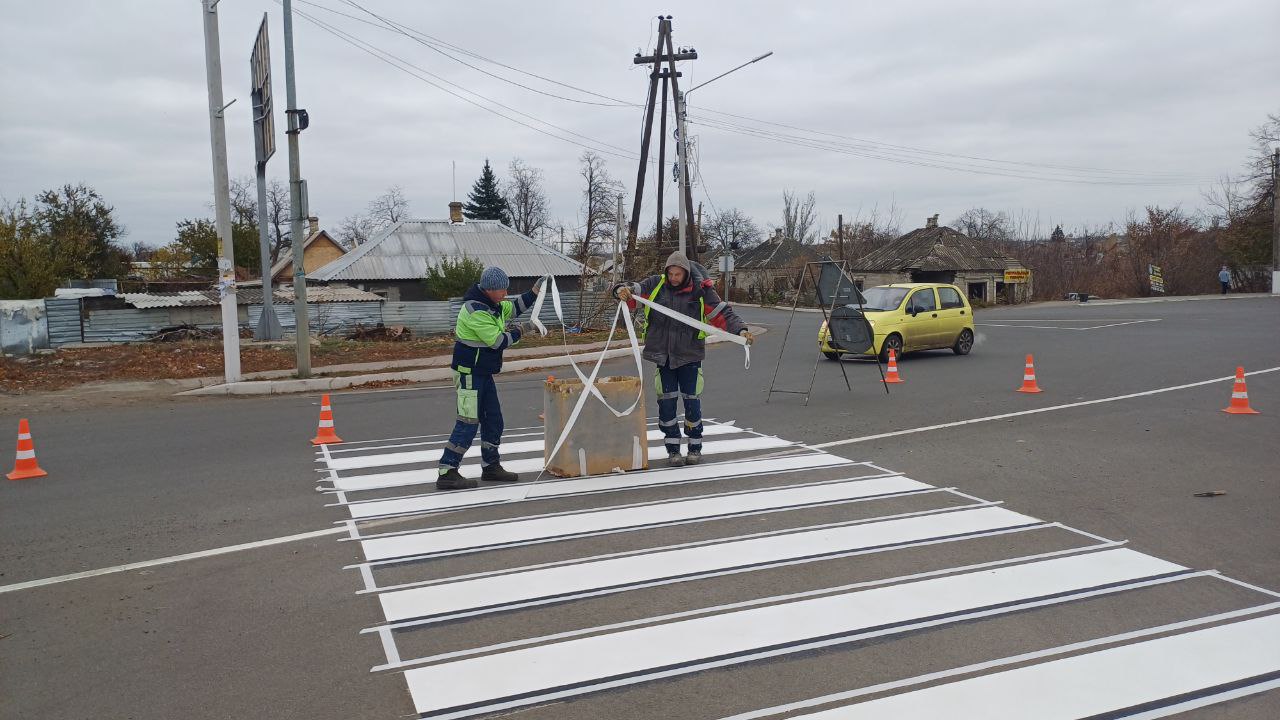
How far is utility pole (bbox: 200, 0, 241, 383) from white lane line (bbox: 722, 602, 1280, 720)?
48.2 feet

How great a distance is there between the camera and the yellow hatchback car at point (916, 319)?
61.8 feet

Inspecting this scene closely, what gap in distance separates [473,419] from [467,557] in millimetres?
1903

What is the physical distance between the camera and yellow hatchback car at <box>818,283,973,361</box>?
18.8m

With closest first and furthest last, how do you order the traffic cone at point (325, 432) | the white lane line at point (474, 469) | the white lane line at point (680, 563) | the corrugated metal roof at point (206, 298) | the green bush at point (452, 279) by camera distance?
the white lane line at point (680, 563)
the white lane line at point (474, 469)
the traffic cone at point (325, 432)
the corrugated metal roof at point (206, 298)
the green bush at point (452, 279)

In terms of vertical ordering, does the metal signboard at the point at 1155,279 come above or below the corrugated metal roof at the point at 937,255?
below

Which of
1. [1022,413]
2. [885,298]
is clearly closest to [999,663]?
[1022,413]

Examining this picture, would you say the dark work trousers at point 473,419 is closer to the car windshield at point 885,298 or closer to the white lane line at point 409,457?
the white lane line at point 409,457

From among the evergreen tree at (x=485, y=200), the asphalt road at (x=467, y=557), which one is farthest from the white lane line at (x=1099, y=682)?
the evergreen tree at (x=485, y=200)

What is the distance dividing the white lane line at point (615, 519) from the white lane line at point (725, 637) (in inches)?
71.9

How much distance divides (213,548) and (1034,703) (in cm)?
511

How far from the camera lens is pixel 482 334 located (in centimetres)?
742

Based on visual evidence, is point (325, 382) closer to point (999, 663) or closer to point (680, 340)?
point (680, 340)

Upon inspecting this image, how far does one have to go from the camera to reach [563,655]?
4.27m

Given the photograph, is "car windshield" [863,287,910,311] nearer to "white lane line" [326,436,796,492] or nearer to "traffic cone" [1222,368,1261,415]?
"traffic cone" [1222,368,1261,415]
